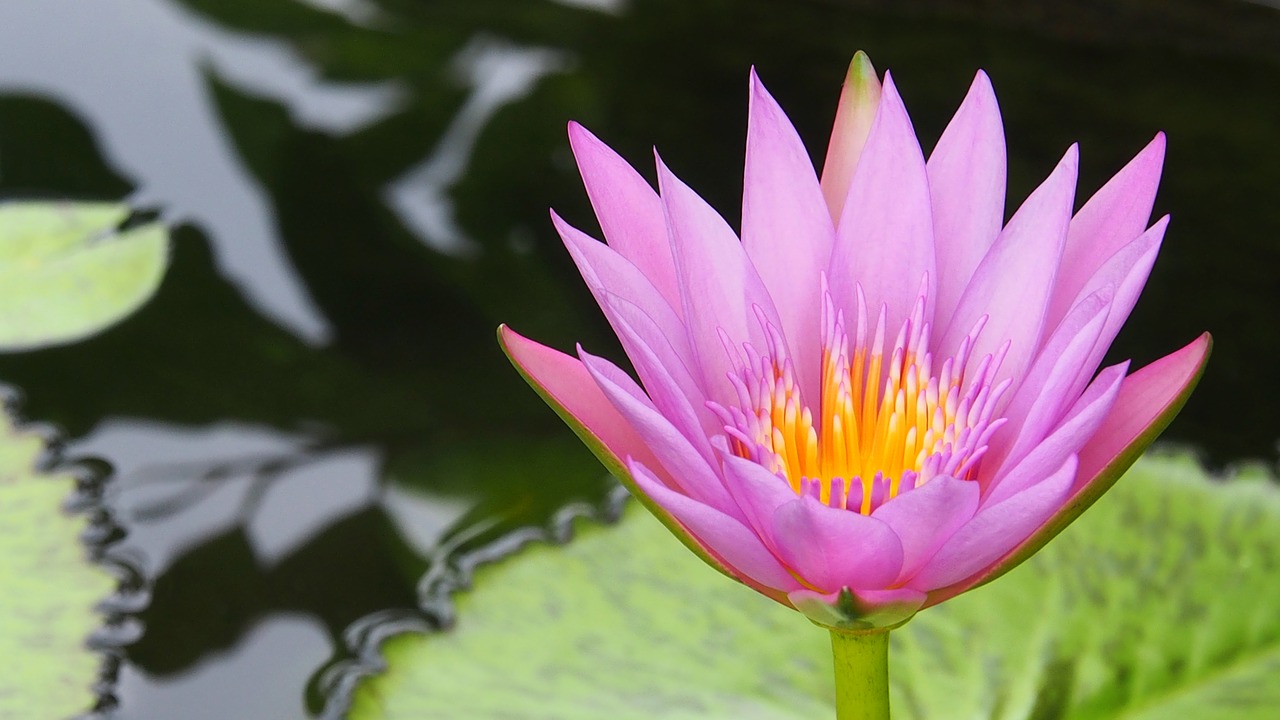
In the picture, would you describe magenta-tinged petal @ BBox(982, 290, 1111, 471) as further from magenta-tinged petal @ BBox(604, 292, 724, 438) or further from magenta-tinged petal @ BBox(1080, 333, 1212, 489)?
magenta-tinged petal @ BBox(604, 292, 724, 438)

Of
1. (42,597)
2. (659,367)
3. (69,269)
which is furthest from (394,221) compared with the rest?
(659,367)

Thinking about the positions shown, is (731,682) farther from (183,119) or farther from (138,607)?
(183,119)

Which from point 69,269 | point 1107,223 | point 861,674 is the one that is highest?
point 69,269

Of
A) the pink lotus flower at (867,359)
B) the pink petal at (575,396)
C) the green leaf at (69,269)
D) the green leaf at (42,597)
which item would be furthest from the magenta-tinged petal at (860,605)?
the green leaf at (69,269)

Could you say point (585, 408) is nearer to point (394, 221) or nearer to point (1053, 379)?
point (1053, 379)

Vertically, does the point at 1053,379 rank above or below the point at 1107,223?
below

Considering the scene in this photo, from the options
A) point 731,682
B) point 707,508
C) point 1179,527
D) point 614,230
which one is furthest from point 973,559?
point 1179,527

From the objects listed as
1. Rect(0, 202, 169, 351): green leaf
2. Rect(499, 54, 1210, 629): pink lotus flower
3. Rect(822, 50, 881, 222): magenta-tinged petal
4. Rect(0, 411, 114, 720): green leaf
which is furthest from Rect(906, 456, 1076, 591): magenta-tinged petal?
Rect(0, 202, 169, 351): green leaf
